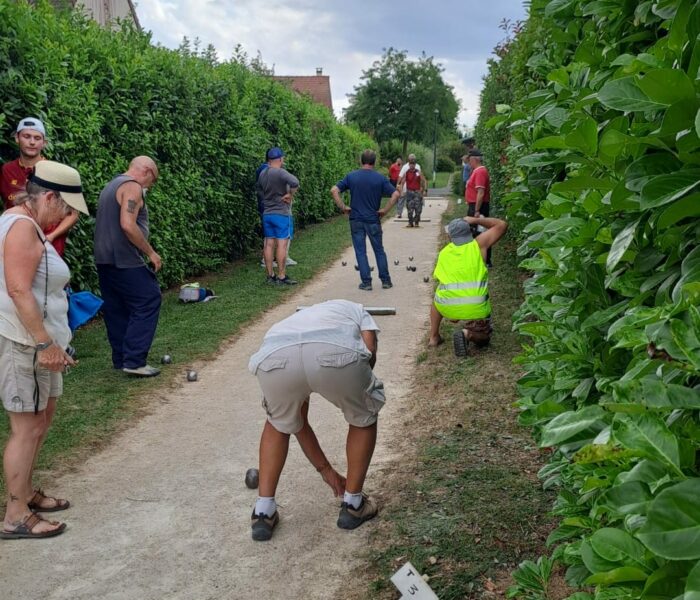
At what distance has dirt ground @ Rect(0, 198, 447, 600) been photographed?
381 cm

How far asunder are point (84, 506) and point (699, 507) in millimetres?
4315

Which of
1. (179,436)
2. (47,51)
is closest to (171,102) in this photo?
(47,51)

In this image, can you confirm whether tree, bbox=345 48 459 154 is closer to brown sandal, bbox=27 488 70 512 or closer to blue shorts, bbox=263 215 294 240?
blue shorts, bbox=263 215 294 240

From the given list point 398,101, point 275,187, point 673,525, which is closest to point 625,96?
point 673,525

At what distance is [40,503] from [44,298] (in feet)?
4.24

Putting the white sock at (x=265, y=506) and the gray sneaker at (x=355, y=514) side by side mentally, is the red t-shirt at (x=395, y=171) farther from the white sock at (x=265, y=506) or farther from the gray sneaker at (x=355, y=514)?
the white sock at (x=265, y=506)

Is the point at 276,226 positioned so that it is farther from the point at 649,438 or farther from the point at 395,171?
the point at 395,171

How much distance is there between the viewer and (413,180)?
68.5 ft

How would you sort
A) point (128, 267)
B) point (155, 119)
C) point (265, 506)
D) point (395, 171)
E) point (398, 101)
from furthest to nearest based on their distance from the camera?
point (398, 101), point (395, 171), point (155, 119), point (128, 267), point (265, 506)

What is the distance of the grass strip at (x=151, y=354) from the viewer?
5.77 meters

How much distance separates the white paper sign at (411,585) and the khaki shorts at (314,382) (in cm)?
99

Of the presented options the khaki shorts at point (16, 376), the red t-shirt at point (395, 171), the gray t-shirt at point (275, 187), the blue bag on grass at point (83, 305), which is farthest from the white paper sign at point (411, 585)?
the red t-shirt at point (395, 171)

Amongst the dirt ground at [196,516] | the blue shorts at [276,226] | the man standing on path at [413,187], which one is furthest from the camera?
the man standing on path at [413,187]

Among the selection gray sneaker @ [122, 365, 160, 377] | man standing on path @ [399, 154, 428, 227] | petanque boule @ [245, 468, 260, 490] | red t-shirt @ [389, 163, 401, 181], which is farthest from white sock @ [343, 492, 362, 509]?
red t-shirt @ [389, 163, 401, 181]
